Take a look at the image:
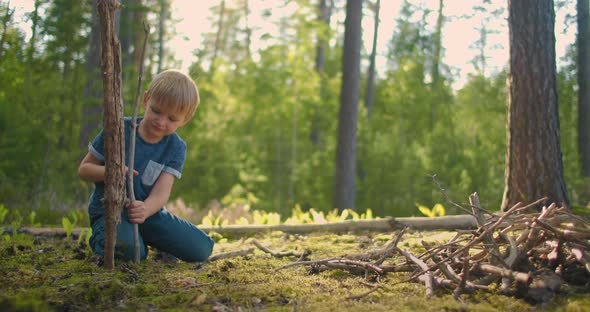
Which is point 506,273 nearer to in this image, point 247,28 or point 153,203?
point 153,203

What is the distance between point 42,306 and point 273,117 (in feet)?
51.9

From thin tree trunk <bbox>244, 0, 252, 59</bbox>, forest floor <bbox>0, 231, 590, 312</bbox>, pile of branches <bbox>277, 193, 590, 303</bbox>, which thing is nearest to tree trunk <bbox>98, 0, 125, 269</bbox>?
forest floor <bbox>0, 231, 590, 312</bbox>

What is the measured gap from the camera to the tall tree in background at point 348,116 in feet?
37.0

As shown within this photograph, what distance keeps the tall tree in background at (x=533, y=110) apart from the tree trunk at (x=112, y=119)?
11.7ft

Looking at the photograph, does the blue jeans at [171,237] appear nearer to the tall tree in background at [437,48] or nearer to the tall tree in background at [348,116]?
the tall tree in background at [348,116]

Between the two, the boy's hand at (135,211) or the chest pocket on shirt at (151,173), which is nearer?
the boy's hand at (135,211)

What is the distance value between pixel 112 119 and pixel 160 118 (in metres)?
0.63

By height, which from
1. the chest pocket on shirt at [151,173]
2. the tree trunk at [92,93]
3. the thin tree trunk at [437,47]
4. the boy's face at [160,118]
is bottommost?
the chest pocket on shirt at [151,173]

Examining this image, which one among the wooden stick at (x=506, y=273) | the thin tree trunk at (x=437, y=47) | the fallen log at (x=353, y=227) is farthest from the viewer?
the thin tree trunk at (x=437, y=47)

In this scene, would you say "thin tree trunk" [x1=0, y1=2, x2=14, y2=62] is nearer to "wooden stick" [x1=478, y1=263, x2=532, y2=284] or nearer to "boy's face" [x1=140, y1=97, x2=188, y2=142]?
"boy's face" [x1=140, y1=97, x2=188, y2=142]

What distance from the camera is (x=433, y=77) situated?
1470cm

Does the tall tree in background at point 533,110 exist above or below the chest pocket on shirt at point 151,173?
above

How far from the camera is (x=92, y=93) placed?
28.2ft

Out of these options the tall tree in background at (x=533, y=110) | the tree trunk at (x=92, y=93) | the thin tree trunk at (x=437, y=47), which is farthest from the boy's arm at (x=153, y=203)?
the thin tree trunk at (x=437, y=47)
